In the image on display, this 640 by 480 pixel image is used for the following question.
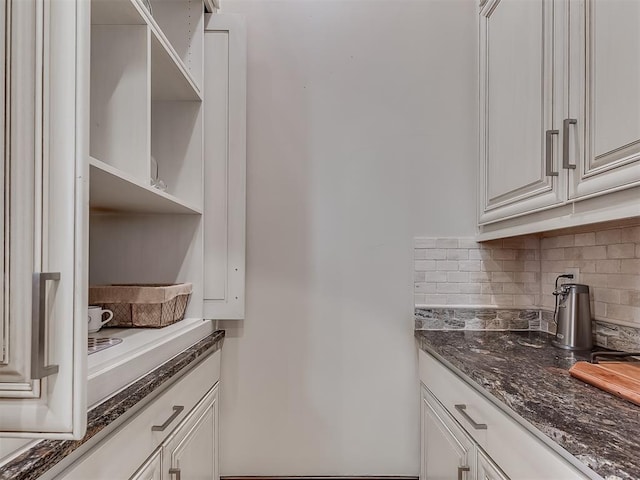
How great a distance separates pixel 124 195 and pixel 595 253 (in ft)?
5.31

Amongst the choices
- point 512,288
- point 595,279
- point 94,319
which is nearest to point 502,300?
point 512,288

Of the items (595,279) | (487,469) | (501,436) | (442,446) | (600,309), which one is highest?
(595,279)

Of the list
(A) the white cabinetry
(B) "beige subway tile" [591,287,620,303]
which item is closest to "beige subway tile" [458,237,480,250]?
(A) the white cabinetry

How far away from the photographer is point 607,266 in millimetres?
1435

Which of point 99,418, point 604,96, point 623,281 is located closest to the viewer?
point 99,418

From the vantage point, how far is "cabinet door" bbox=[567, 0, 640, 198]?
3.04 ft

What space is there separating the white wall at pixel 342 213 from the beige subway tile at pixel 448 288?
128 millimetres

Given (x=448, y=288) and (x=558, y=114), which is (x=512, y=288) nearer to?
(x=448, y=288)

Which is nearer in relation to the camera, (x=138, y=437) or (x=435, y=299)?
(x=138, y=437)

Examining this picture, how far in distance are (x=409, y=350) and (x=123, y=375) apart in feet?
4.17

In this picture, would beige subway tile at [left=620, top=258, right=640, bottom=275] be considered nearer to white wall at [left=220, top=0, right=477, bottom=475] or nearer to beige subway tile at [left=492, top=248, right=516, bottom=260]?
beige subway tile at [left=492, top=248, right=516, bottom=260]

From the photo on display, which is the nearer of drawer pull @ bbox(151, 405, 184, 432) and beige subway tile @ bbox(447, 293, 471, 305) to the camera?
drawer pull @ bbox(151, 405, 184, 432)

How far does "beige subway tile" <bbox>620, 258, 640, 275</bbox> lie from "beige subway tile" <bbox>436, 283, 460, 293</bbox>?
64 cm

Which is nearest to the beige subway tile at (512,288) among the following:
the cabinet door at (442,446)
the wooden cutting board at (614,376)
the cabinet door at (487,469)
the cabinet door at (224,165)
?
the cabinet door at (442,446)
